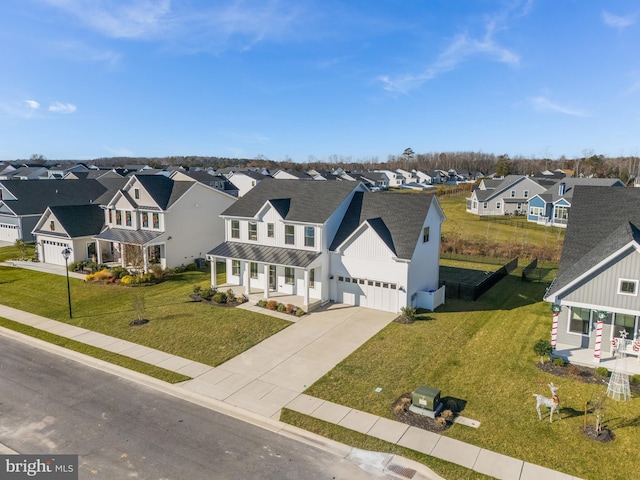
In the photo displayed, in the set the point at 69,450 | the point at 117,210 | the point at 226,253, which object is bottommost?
the point at 69,450

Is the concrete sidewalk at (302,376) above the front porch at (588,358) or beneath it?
beneath

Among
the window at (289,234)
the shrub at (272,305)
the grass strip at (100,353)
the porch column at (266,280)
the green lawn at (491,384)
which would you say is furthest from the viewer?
the window at (289,234)

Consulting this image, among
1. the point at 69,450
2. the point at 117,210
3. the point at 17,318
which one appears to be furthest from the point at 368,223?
the point at 117,210

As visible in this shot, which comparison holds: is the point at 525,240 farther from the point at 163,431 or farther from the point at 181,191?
the point at 163,431

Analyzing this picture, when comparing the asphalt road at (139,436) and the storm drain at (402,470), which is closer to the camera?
the storm drain at (402,470)

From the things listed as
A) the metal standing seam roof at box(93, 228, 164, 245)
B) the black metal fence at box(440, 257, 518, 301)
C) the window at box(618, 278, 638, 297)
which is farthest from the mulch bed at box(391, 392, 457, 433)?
the metal standing seam roof at box(93, 228, 164, 245)

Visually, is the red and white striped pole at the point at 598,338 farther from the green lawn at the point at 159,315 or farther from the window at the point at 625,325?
the green lawn at the point at 159,315

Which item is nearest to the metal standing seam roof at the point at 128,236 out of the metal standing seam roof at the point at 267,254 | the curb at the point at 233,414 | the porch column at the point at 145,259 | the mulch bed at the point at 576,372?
the porch column at the point at 145,259
